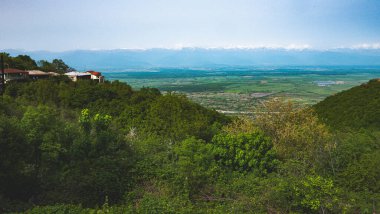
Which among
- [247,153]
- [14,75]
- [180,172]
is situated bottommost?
[180,172]

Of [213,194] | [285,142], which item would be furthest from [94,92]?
[213,194]

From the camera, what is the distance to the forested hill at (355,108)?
2738cm

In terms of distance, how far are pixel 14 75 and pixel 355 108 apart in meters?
36.2

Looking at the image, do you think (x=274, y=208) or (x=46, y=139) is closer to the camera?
(x=274, y=208)

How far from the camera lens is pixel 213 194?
1114 cm

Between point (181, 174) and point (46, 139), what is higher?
point (46, 139)

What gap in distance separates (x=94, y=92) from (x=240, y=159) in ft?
61.9

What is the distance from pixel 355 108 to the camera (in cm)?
3212

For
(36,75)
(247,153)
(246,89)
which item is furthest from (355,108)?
(246,89)

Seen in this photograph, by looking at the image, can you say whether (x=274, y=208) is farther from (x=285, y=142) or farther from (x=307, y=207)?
(x=285, y=142)

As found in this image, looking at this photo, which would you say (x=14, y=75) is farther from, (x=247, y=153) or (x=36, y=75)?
(x=247, y=153)

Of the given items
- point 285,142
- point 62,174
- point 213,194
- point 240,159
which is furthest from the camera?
point 285,142

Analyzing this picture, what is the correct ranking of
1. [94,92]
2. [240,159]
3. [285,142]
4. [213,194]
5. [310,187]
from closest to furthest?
[310,187], [213,194], [240,159], [285,142], [94,92]

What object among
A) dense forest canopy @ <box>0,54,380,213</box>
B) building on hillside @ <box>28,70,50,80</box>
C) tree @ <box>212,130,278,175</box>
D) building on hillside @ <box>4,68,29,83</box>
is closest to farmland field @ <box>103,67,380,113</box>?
tree @ <box>212,130,278,175</box>
